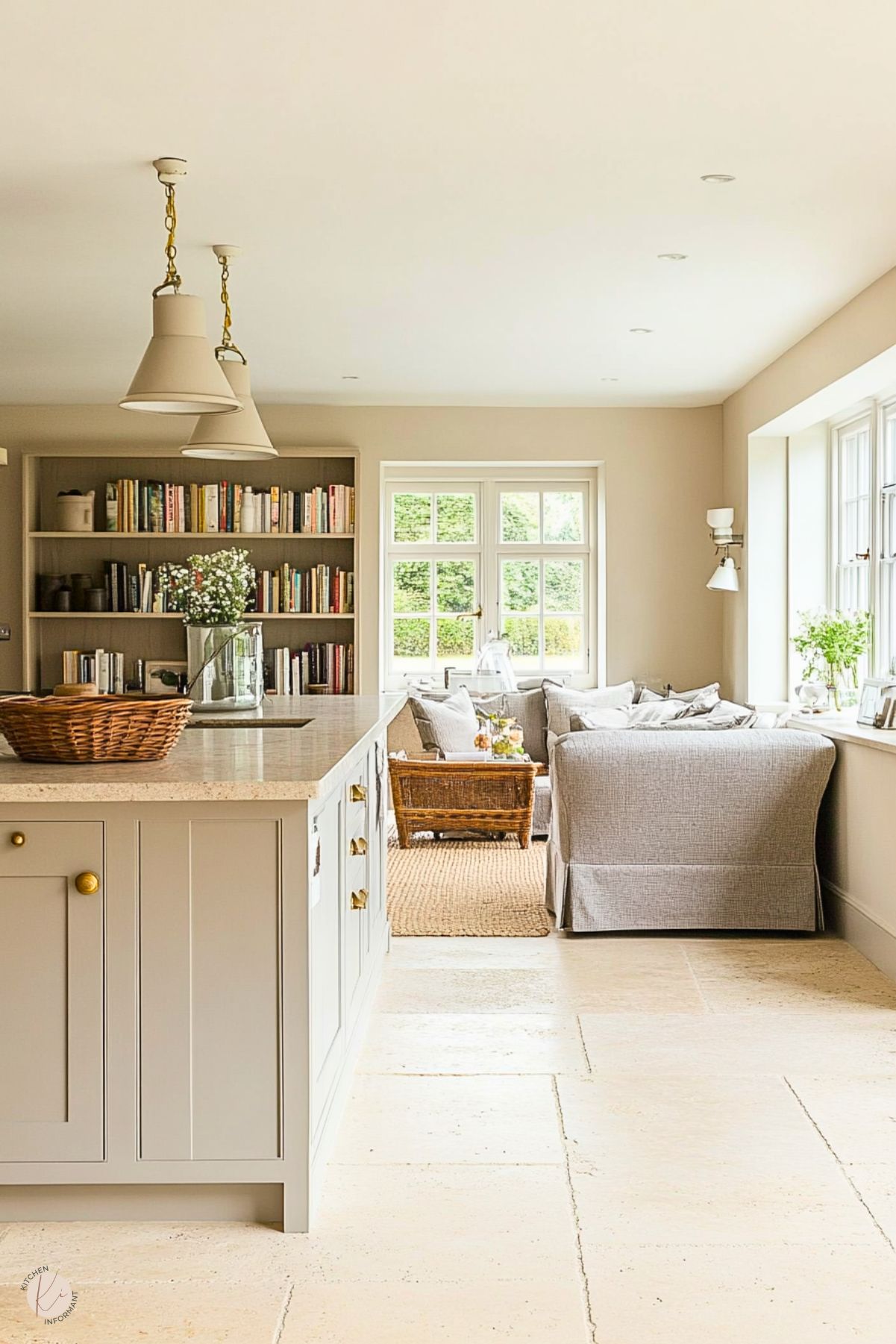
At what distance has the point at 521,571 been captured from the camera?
851 centimetres

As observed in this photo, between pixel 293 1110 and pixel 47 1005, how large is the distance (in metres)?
0.52

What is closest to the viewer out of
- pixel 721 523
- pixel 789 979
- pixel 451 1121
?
pixel 451 1121

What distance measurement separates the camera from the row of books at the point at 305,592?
26.3 feet

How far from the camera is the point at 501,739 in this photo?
23.1 ft

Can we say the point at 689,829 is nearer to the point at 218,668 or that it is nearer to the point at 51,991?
the point at 218,668

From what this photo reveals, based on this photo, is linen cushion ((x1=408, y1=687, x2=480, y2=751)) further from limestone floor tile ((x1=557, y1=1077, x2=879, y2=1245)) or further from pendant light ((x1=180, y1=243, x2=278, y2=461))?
limestone floor tile ((x1=557, y1=1077, x2=879, y2=1245))

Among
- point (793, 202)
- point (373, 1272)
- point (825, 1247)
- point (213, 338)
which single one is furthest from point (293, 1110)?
point (213, 338)

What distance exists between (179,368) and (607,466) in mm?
5002

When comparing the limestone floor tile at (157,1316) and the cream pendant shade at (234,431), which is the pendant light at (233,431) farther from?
the limestone floor tile at (157,1316)

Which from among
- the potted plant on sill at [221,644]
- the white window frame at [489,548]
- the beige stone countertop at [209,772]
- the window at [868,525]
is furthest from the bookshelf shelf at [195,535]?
the beige stone countertop at [209,772]

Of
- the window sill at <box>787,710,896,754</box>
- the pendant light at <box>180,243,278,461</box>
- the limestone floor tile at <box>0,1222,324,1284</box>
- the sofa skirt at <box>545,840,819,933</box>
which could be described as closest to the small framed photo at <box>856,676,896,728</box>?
the window sill at <box>787,710,896,754</box>

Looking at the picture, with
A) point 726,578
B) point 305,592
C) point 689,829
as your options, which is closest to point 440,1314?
point 689,829

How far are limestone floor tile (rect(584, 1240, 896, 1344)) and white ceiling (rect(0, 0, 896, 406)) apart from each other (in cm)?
255

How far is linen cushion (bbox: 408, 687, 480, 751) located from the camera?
717 cm
